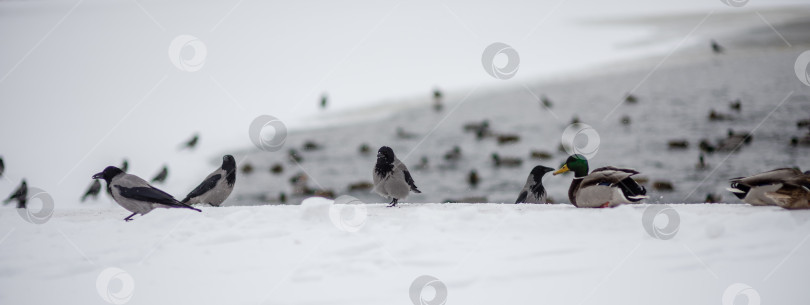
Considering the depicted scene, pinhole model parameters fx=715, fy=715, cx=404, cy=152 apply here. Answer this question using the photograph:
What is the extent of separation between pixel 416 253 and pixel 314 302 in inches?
46.9

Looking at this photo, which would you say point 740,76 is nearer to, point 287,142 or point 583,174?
point 287,142

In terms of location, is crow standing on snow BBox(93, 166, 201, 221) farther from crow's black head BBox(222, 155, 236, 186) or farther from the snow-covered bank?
crow's black head BBox(222, 155, 236, 186)

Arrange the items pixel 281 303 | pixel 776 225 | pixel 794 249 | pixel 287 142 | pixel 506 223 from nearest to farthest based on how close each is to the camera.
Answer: pixel 281 303 < pixel 794 249 < pixel 776 225 < pixel 506 223 < pixel 287 142

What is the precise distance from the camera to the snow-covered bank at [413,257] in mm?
5668

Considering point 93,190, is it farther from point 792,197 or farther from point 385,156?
point 792,197

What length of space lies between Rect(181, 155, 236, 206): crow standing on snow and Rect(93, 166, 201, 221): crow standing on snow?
2.74 feet

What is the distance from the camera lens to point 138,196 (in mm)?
7344

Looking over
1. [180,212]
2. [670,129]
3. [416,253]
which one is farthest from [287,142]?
[416,253]

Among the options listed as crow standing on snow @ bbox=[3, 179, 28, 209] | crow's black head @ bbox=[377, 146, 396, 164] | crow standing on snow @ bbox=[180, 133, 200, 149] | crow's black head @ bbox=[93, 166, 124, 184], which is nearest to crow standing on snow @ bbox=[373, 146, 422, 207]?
crow's black head @ bbox=[377, 146, 396, 164]

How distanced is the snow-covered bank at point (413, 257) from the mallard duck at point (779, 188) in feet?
0.54

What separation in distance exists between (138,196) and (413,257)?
3.05m

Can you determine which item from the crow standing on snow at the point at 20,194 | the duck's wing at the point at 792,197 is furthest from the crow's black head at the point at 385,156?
the crow standing on snow at the point at 20,194

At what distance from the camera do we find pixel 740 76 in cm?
2650

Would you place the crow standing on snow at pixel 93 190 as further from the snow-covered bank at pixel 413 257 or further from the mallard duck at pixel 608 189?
the mallard duck at pixel 608 189
